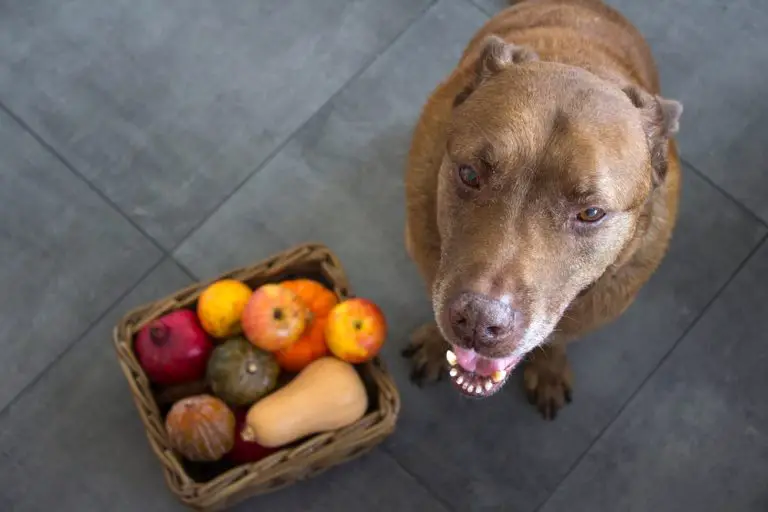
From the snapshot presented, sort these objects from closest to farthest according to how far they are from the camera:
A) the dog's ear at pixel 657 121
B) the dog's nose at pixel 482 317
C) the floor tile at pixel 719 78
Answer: the dog's nose at pixel 482 317 < the dog's ear at pixel 657 121 < the floor tile at pixel 719 78

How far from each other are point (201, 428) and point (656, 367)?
1559 millimetres

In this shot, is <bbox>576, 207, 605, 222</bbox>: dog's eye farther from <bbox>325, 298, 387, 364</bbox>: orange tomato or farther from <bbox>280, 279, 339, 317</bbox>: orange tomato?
<bbox>280, 279, 339, 317</bbox>: orange tomato

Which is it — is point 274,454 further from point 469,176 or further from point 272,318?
point 469,176

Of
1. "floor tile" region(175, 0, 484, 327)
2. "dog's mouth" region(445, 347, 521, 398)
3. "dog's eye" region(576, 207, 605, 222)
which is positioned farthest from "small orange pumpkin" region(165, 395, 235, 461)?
"dog's eye" region(576, 207, 605, 222)

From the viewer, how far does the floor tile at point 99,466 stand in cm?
257

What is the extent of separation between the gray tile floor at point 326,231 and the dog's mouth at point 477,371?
0.68m

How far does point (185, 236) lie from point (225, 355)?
765 millimetres

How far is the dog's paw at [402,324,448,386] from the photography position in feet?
8.56

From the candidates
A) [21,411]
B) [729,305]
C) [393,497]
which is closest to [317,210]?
[393,497]

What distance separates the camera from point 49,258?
9.18 ft

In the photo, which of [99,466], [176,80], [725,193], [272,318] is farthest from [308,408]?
[725,193]

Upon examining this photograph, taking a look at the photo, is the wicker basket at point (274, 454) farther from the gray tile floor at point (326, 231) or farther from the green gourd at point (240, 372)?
the gray tile floor at point (326, 231)

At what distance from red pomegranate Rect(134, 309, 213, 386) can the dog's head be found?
0.77m

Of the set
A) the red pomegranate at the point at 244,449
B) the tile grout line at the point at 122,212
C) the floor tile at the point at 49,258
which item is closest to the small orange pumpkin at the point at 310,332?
the red pomegranate at the point at 244,449
